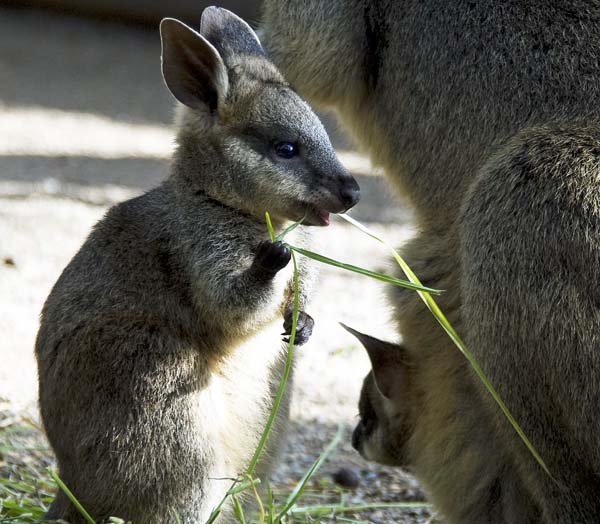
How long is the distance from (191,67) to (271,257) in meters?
0.77

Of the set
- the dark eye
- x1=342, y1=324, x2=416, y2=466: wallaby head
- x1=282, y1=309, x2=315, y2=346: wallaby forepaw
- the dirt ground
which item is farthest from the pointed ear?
the dark eye

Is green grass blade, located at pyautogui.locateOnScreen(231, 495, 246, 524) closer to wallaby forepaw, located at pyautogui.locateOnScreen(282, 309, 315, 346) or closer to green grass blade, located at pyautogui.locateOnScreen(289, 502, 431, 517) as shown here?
wallaby forepaw, located at pyautogui.locateOnScreen(282, 309, 315, 346)

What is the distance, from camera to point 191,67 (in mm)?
4113

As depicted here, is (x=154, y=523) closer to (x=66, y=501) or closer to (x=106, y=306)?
(x=66, y=501)

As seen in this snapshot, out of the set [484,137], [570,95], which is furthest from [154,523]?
[570,95]

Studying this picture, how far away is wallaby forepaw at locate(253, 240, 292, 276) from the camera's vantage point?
396 centimetres

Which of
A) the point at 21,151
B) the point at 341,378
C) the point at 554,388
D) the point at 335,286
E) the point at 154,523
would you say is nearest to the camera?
the point at 554,388

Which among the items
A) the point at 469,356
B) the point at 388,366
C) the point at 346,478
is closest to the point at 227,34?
the point at 388,366

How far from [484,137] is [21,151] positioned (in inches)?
229

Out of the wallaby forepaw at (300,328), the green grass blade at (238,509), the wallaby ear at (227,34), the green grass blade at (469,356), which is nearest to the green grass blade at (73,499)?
the green grass blade at (238,509)

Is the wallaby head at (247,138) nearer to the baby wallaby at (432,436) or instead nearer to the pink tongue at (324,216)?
the pink tongue at (324,216)

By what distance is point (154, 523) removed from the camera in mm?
3939

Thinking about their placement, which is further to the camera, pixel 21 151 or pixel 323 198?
pixel 21 151

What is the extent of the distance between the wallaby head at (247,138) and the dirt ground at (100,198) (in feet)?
2.47
